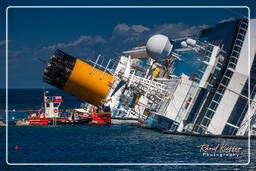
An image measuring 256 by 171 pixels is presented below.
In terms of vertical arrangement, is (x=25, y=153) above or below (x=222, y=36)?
below

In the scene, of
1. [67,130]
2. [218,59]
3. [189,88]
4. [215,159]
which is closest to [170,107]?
[189,88]

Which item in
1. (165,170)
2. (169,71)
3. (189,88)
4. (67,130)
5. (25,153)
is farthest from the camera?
(169,71)

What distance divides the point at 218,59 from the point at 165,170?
21240 millimetres

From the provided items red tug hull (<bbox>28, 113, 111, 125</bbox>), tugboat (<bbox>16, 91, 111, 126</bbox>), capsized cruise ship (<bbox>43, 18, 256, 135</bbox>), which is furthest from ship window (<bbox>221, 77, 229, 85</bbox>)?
red tug hull (<bbox>28, 113, 111, 125</bbox>)

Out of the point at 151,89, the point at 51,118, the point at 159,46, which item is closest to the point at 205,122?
the point at 151,89

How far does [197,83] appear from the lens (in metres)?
51.1

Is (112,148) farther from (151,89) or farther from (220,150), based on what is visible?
(151,89)

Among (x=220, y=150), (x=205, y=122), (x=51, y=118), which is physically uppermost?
(x=205, y=122)

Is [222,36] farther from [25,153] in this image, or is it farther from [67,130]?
[25,153]

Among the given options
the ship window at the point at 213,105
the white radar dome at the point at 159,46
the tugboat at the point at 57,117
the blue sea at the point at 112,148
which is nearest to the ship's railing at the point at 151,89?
the white radar dome at the point at 159,46

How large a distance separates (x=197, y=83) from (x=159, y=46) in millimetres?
5931

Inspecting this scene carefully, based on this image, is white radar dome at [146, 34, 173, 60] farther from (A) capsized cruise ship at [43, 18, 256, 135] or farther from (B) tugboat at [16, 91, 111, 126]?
(B) tugboat at [16, 91, 111, 126]

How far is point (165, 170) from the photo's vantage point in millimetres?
32531

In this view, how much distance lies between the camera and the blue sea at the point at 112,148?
117 feet
